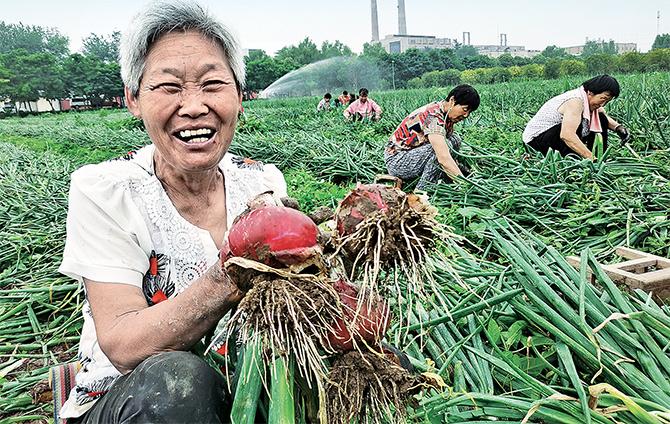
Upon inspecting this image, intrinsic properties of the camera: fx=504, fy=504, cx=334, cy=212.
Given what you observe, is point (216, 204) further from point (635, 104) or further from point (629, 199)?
point (635, 104)

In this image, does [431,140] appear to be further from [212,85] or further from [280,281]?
[280,281]

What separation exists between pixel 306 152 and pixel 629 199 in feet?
13.4

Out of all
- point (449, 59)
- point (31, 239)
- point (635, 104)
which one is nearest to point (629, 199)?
point (635, 104)

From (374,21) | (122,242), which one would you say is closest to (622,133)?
(122,242)

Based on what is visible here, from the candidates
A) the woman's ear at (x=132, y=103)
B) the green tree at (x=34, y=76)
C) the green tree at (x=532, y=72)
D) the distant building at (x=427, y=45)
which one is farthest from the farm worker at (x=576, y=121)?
the distant building at (x=427, y=45)

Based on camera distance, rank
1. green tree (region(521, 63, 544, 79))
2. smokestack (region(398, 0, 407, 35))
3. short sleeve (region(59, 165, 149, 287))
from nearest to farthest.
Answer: short sleeve (region(59, 165, 149, 287))
green tree (region(521, 63, 544, 79))
smokestack (region(398, 0, 407, 35))

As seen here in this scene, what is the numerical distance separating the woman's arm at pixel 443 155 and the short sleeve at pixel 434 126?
5cm

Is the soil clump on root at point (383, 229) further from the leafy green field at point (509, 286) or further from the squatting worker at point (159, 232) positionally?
the squatting worker at point (159, 232)

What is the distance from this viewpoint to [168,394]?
98cm

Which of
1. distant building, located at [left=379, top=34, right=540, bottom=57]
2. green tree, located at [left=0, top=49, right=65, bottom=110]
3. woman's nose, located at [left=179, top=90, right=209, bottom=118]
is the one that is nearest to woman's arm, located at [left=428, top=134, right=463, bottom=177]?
woman's nose, located at [left=179, top=90, right=209, bottom=118]

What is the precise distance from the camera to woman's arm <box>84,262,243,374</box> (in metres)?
0.94

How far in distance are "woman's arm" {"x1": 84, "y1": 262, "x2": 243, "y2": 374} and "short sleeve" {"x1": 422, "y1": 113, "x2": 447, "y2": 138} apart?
11.9 ft

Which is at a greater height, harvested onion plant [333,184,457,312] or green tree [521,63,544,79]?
green tree [521,63,544,79]

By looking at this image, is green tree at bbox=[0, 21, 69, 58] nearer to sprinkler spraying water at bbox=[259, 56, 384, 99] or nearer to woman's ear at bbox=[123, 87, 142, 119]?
sprinkler spraying water at bbox=[259, 56, 384, 99]
